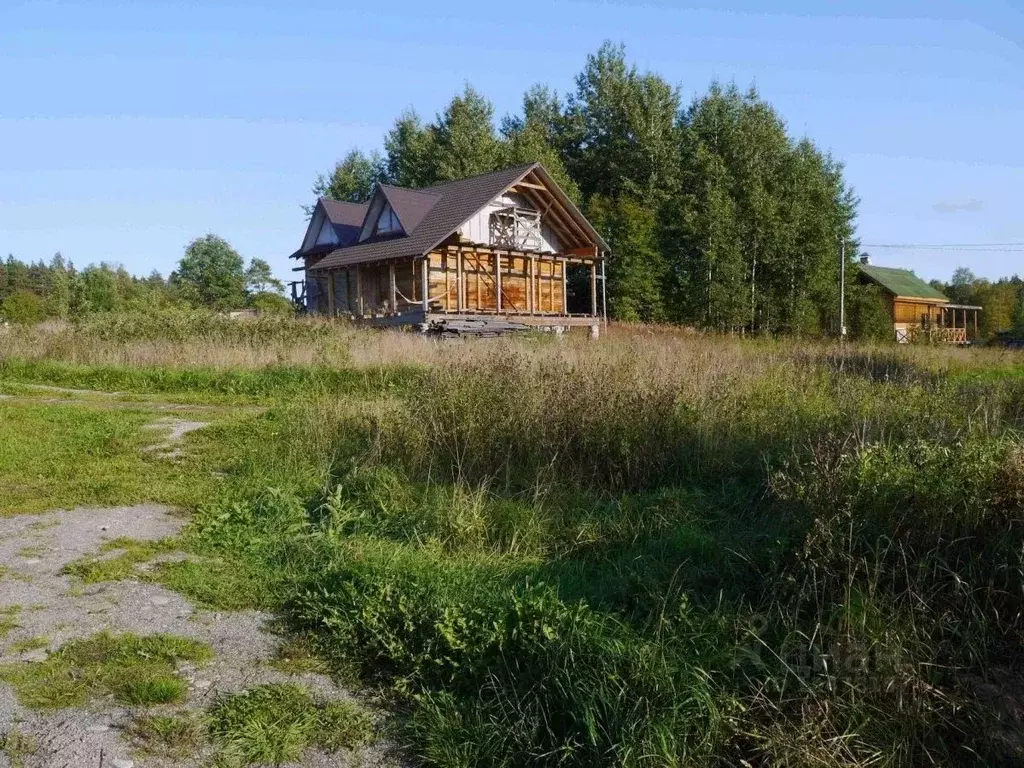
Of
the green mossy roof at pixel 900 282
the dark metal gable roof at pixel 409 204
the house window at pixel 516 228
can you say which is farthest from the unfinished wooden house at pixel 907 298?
the dark metal gable roof at pixel 409 204

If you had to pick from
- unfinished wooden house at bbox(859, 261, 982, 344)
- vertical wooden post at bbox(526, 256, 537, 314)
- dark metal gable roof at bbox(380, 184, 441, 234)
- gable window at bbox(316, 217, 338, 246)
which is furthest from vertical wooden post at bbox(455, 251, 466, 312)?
unfinished wooden house at bbox(859, 261, 982, 344)

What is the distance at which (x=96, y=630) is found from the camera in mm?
4473

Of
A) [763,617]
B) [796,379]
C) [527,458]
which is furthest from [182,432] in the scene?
[763,617]

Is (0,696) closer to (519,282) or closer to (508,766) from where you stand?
(508,766)

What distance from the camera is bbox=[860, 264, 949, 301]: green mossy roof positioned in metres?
54.7

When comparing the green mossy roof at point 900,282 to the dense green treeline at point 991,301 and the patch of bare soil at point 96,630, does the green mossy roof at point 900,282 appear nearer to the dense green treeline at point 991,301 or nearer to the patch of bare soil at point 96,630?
the dense green treeline at point 991,301

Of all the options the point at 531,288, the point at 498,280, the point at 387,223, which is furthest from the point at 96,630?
the point at 531,288

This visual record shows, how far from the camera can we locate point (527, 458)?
7.28 m

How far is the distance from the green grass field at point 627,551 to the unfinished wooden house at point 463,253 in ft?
69.1

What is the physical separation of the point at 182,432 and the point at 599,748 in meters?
7.78

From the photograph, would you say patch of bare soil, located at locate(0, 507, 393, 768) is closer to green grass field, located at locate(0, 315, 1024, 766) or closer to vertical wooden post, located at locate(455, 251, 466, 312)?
green grass field, located at locate(0, 315, 1024, 766)

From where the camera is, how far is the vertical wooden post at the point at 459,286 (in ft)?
102

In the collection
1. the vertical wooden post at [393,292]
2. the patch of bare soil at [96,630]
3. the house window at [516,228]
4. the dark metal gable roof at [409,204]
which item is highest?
the dark metal gable roof at [409,204]

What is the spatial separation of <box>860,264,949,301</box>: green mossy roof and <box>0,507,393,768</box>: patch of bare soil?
5447cm
